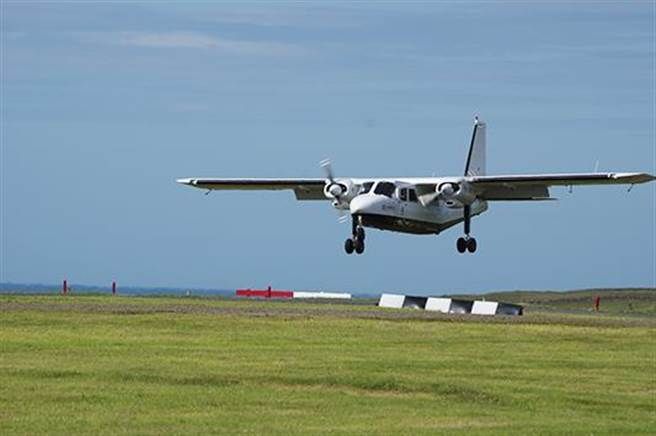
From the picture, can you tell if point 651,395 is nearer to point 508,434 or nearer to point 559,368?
point 559,368

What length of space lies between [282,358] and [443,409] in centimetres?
833

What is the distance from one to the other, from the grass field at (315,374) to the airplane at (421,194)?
19.1 m

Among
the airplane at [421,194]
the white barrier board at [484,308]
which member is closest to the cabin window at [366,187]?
the airplane at [421,194]

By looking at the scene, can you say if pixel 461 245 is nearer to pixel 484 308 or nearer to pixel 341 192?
pixel 341 192

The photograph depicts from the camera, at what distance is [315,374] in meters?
32.2

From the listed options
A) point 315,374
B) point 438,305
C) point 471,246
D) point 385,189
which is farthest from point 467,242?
point 315,374

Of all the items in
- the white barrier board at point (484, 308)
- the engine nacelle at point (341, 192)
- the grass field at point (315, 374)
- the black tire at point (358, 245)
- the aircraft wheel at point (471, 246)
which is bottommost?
the grass field at point (315, 374)

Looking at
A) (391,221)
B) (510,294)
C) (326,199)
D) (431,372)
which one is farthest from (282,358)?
(510,294)

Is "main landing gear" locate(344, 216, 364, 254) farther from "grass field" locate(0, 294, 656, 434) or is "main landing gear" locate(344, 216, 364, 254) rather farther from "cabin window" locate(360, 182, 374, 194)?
"grass field" locate(0, 294, 656, 434)

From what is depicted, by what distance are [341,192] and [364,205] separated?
304 cm

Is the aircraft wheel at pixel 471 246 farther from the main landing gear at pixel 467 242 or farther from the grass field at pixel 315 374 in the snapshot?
the grass field at pixel 315 374

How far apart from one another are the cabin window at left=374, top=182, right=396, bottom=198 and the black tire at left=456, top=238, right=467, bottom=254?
673 cm

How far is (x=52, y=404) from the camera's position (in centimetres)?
2673

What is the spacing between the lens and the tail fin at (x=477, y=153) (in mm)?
83875
